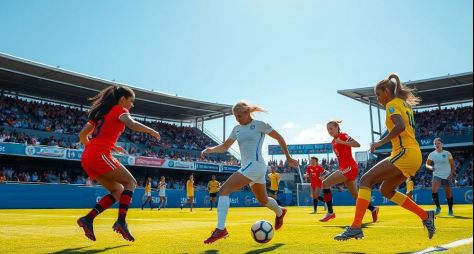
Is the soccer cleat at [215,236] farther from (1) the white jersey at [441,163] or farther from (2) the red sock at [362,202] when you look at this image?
(1) the white jersey at [441,163]

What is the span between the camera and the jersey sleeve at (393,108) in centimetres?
552

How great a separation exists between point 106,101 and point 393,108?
12.8ft

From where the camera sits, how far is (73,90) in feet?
131

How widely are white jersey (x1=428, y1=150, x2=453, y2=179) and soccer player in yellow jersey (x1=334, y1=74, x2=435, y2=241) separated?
298 inches

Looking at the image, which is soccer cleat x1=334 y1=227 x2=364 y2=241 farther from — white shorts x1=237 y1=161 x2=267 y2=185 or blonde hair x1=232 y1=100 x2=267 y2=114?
blonde hair x1=232 y1=100 x2=267 y2=114

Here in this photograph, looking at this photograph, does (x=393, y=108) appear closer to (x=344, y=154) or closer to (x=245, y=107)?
(x=245, y=107)

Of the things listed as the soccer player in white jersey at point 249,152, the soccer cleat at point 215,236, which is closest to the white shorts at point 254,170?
the soccer player in white jersey at point 249,152

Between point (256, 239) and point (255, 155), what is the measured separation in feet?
3.90

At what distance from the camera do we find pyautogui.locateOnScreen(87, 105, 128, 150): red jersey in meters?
5.94

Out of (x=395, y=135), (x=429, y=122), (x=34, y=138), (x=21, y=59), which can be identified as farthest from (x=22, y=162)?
(x=429, y=122)

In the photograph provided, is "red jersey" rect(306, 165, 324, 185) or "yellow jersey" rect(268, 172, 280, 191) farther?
"yellow jersey" rect(268, 172, 280, 191)

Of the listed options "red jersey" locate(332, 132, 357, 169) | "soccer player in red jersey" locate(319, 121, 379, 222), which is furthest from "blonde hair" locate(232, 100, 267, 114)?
"red jersey" locate(332, 132, 357, 169)

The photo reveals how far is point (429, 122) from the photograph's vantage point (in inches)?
1849

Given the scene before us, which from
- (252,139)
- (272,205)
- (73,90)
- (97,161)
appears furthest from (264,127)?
(73,90)
